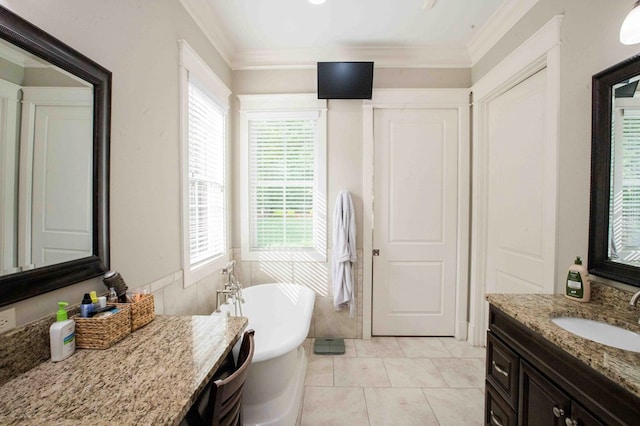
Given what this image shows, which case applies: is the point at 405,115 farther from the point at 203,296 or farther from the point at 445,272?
the point at 203,296

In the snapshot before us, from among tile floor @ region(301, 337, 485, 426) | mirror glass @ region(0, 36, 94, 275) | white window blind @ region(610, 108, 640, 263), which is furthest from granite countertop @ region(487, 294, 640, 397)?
mirror glass @ region(0, 36, 94, 275)

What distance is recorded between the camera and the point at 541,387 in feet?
3.41

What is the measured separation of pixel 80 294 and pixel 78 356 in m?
0.27

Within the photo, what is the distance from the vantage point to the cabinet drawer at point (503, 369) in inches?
47.1

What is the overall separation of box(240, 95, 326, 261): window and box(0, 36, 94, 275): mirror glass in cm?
162

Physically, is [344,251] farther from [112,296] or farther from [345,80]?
[112,296]

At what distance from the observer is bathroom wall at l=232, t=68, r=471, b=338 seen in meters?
2.59

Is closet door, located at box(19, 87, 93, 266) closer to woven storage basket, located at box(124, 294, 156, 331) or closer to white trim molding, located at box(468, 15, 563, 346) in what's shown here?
woven storage basket, located at box(124, 294, 156, 331)

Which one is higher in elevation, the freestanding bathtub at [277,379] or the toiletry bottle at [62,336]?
the toiletry bottle at [62,336]

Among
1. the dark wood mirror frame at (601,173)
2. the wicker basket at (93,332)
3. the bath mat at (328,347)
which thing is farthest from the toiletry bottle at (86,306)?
the dark wood mirror frame at (601,173)

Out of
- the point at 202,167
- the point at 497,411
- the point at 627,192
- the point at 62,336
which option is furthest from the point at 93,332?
the point at 627,192

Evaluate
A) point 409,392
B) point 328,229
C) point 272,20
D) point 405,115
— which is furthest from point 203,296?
point 405,115

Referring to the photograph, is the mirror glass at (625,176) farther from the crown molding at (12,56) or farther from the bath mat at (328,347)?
the crown molding at (12,56)

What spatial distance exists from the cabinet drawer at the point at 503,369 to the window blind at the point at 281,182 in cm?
170
